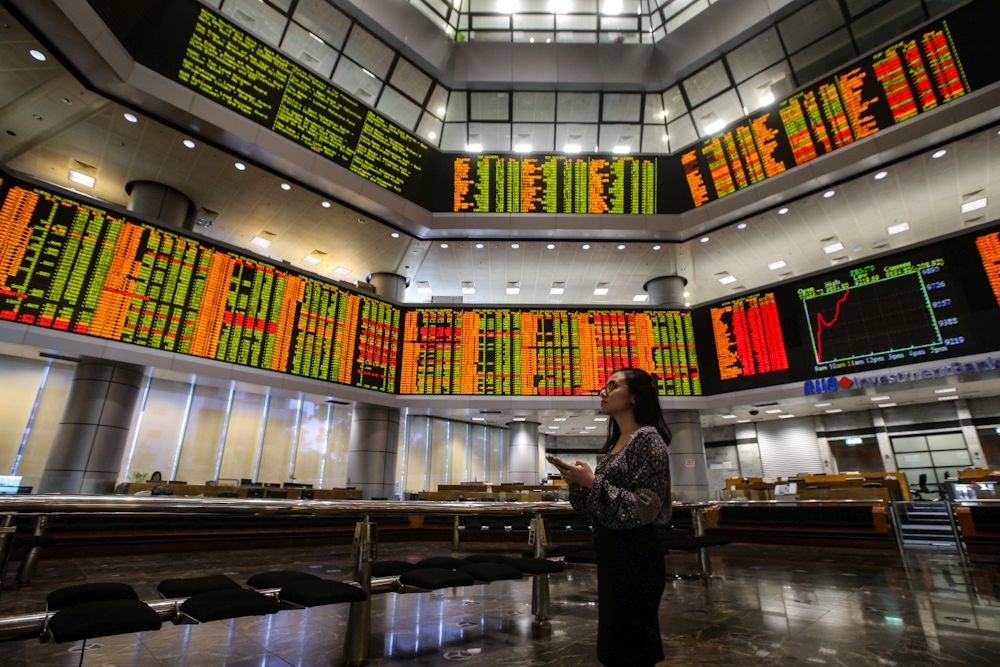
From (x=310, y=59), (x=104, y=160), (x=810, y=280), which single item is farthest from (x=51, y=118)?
(x=810, y=280)

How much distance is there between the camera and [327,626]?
311 cm

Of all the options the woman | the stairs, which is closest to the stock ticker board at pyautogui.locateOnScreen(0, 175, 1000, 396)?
the stairs

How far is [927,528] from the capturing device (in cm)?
814

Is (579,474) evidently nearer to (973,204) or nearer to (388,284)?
(388,284)

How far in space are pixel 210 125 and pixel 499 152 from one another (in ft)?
19.8

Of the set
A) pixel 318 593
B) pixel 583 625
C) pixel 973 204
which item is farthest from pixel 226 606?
pixel 973 204

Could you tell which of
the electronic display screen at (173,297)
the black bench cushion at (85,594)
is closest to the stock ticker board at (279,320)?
the electronic display screen at (173,297)

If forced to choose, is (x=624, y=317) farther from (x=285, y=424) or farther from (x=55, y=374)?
(x=55, y=374)

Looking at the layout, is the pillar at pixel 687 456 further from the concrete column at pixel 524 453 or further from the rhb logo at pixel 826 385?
the concrete column at pixel 524 453

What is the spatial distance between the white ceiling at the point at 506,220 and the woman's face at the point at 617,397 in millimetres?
8695

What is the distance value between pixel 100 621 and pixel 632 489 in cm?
186

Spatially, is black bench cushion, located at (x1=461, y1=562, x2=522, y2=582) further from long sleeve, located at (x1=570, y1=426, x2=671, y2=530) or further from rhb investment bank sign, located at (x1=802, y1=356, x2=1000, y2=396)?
rhb investment bank sign, located at (x1=802, y1=356, x2=1000, y2=396)

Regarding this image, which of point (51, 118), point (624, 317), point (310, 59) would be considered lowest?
point (624, 317)

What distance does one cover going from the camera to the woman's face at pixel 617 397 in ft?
6.23
